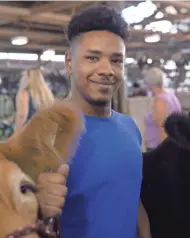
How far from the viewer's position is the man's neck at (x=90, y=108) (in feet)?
4.11

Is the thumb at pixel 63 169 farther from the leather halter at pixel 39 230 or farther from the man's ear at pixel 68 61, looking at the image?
the man's ear at pixel 68 61

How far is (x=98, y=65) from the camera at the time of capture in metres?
1.20

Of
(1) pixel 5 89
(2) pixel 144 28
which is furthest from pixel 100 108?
(1) pixel 5 89

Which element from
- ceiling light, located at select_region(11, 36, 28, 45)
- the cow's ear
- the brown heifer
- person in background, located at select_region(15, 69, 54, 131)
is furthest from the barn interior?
the brown heifer

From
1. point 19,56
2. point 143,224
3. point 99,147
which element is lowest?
point 143,224

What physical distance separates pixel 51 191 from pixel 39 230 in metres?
0.13

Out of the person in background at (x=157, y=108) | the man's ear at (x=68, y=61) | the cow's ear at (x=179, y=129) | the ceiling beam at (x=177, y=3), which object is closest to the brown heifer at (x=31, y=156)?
the man's ear at (x=68, y=61)

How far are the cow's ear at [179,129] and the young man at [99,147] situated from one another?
0.50ft

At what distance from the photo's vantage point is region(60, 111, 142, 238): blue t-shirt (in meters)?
1.17

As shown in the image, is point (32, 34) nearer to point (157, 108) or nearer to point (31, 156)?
point (157, 108)

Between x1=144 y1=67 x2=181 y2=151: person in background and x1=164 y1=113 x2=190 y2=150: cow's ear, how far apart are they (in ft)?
5.91

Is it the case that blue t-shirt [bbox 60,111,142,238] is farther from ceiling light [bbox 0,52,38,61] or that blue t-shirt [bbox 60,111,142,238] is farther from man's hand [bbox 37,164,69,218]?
ceiling light [bbox 0,52,38,61]

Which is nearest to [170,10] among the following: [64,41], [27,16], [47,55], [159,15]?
[159,15]

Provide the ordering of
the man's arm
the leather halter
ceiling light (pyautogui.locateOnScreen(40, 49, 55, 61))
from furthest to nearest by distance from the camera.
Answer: ceiling light (pyautogui.locateOnScreen(40, 49, 55, 61)) < the man's arm < the leather halter
